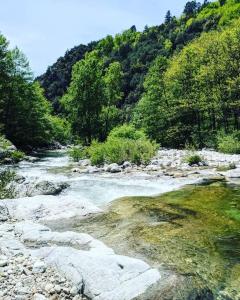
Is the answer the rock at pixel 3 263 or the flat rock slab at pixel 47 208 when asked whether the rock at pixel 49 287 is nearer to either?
the rock at pixel 3 263

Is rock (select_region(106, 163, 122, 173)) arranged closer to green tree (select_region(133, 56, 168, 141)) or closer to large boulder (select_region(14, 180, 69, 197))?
large boulder (select_region(14, 180, 69, 197))

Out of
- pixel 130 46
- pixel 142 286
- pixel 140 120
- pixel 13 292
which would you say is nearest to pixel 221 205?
pixel 142 286

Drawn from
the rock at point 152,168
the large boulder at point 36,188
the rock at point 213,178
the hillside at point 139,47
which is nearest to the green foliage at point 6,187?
the large boulder at point 36,188

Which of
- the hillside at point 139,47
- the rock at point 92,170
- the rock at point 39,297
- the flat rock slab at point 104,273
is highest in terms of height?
the hillside at point 139,47

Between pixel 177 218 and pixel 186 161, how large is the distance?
14.2m

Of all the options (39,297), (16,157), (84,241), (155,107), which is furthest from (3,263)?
(155,107)

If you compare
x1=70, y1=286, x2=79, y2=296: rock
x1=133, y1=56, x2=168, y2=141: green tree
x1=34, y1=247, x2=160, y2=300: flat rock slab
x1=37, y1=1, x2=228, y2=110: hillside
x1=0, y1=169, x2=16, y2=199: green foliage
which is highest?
x1=37, y1=1, x2=228, y2=110: hillside

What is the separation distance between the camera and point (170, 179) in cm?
2022

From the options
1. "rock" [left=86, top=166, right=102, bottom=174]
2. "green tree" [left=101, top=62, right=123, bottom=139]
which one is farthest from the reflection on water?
"green tree" [left=101, top=62, right=123, bottom=139]

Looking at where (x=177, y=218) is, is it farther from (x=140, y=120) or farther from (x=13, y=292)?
(x=140, y=120)

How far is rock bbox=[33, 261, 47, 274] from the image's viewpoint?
26.8ft

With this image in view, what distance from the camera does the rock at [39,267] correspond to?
8.17 m

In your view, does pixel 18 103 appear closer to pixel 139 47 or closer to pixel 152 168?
pixel 152 168

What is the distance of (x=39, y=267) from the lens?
827cm
